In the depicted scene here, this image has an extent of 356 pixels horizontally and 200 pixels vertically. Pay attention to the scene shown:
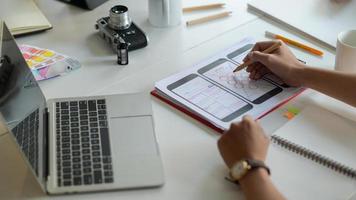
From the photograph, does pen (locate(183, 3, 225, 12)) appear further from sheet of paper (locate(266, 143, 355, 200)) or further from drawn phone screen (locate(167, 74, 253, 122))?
sheet of paper (locate(266, 143, 355, 200))

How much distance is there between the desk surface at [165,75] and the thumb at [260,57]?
120mm

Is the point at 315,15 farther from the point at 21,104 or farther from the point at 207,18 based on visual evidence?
the point at 21,104

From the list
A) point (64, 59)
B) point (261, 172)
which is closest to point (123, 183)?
point (261, 172)

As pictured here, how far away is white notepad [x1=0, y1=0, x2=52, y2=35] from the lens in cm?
140

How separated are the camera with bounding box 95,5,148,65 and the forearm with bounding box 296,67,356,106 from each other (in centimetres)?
41

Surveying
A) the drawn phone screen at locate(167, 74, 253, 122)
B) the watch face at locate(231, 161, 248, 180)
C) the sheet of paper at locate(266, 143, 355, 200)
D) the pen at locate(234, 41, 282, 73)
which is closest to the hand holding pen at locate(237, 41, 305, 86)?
the pen at locate(234, 41, 282, 73)

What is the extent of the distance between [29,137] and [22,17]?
2.02 feet

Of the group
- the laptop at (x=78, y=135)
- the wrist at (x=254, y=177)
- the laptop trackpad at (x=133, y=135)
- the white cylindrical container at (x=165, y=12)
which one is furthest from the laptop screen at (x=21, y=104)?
the white cylindrical container at (x=165, y=12)

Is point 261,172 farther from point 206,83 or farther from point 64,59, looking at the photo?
point 64,59

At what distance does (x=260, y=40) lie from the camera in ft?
4.52

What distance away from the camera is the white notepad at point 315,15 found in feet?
4.60

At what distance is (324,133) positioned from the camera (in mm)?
1076

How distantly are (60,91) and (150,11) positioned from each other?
1.23 feet

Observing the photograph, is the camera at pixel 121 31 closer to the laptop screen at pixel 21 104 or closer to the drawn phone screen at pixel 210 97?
the drawn phone screen at pixel 210 97
